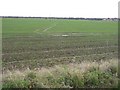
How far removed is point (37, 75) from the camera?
38.0 ft

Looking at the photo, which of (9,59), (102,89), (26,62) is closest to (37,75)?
(102,89)

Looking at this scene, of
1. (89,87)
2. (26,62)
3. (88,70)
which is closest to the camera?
(89,87)

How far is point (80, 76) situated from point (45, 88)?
157cm

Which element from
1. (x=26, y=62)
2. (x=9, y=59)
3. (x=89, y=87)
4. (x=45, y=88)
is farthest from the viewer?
(x=9, y=59)

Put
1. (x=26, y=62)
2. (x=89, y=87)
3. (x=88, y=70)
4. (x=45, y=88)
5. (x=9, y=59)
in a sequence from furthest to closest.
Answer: (x=9, y=59)
(x=26, y=62)
(x=88, y=70)
(x=89, y=87)
(x=45, y=88)

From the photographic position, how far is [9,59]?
72.8 feet

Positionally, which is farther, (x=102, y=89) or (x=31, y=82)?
(x=102, y=89)

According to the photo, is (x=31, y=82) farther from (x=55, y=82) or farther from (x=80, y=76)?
(x=80, y=76)

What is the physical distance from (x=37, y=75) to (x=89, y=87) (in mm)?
1867

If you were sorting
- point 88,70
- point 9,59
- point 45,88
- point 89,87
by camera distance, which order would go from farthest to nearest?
point 9,59 → point 88,70 → point 89,87 → point 45,88

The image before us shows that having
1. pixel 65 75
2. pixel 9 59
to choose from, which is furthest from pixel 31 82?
pixel 9 59

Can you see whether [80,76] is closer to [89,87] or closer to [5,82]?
[89,87]

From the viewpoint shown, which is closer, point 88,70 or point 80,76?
point 80,76

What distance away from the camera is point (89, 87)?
11508mm
